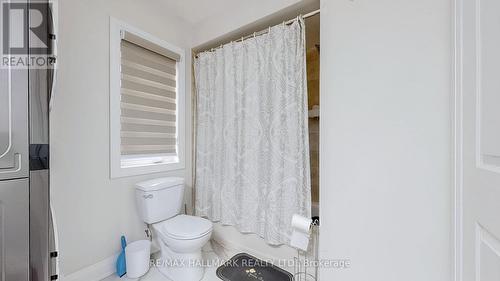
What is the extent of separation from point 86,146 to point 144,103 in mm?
607

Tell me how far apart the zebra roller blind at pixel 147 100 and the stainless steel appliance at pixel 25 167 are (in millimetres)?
1061

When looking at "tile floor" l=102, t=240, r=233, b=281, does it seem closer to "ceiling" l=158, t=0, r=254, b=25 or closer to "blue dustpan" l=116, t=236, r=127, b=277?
"blue dustpan" l=116, t=236, r=127, b=277

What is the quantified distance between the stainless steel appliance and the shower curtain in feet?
4.30

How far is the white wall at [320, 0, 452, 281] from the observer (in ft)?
3.23

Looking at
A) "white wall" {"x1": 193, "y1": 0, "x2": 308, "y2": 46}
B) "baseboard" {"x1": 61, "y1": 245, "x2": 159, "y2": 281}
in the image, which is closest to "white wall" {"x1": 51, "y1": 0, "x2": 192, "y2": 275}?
"baseboard" {"x1": 61, "y1": 245, "x2": 159, "y2": 281}

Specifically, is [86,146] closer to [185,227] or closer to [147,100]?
[147,100]

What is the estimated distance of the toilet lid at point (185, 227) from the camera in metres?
1.55

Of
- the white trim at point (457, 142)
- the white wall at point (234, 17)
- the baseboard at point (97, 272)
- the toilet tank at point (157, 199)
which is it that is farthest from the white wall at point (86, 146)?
the white trim at point (457, 142)

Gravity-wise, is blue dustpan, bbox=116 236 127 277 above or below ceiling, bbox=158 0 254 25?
below

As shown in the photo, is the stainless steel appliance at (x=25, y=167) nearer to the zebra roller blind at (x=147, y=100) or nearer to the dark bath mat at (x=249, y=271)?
the zebra roller blind at (x=147, y=100)

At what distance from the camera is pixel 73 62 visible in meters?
1.48

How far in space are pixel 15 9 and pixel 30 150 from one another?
1.59 feet

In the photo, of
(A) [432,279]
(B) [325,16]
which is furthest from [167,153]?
(A) [432,279]

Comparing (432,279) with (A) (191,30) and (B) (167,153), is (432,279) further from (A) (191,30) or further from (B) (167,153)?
(A) (191,30)
